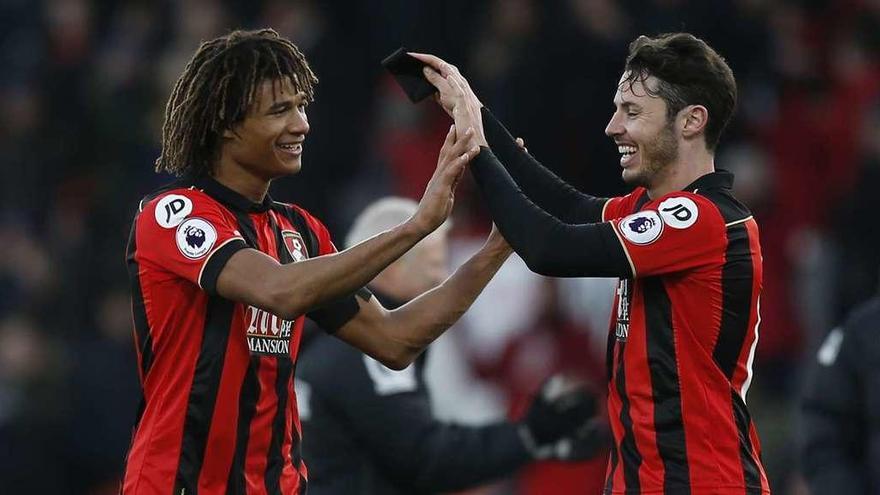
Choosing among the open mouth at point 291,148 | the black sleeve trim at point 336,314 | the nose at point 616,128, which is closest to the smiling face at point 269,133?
the open mouth at point 291,148

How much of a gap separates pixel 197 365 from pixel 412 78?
1.13 meters

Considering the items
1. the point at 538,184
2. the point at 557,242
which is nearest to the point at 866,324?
the point at 538,184

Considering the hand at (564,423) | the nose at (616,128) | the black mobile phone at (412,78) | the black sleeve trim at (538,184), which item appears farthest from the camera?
the hand at (564,423)

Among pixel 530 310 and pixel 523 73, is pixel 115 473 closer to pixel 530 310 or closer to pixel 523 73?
pixel 530 310

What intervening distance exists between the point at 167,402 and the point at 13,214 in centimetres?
639

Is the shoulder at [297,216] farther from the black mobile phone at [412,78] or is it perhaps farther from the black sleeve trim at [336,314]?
the black mobile phone at [412,78]

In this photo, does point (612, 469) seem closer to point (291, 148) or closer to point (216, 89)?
point (291, 148)

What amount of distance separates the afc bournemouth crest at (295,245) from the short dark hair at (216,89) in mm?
294

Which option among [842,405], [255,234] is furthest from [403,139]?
[255,234]

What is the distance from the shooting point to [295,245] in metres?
4.75

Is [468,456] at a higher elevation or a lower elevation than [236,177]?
lower

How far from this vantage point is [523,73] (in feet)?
31.4

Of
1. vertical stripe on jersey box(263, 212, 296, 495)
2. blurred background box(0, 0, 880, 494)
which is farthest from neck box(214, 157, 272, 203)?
blurred background box(0, 0, 880, 494)

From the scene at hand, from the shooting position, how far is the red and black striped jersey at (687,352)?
4.53m
